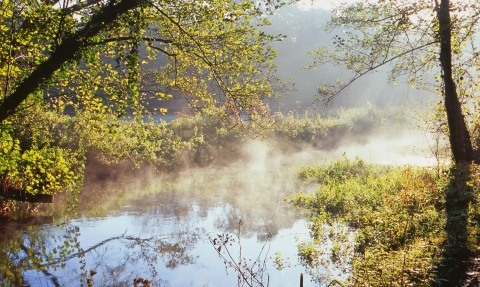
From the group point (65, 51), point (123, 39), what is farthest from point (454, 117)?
point (65, 51)

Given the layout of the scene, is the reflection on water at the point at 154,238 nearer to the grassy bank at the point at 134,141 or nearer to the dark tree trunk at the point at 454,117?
the grassy bank at the point at 134,141

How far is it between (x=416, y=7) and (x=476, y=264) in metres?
6.88

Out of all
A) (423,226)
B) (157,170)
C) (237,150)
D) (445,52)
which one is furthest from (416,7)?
(237,150)

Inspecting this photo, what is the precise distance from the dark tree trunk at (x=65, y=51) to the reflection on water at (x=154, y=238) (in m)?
2.73

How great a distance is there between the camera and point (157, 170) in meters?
17.7

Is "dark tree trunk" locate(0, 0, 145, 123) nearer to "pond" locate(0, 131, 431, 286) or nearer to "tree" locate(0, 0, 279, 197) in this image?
"tree" locate(0, 0, 279, 197)

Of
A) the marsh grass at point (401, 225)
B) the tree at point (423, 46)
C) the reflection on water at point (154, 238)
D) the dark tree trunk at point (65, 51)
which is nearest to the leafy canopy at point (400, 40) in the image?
the tree at point (423, 46)

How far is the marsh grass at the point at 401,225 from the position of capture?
5648mm

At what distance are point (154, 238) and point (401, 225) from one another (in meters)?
4.90

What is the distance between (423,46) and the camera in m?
10.8

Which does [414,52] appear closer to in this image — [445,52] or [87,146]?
[445,52]

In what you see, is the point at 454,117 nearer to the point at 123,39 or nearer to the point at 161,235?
the point at 161,235

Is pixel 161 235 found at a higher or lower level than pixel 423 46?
lower

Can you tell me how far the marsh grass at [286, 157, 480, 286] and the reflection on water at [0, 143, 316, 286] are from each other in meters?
0.80
